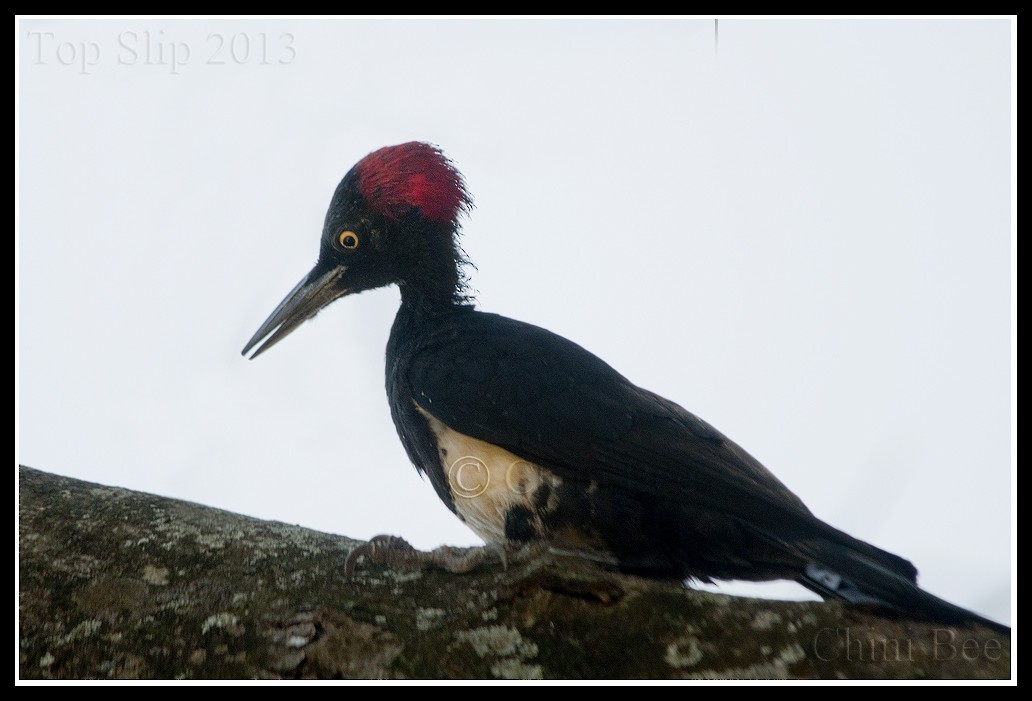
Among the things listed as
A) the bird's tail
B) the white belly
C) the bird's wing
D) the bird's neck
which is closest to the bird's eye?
the bird's neck

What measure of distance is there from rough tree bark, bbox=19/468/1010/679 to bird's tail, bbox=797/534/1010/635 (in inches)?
2.4

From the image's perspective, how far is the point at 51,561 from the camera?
200 cm

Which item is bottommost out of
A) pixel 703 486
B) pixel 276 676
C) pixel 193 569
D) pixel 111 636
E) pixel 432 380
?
pixel 276 676

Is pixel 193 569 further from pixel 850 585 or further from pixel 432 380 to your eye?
pixel 850 585

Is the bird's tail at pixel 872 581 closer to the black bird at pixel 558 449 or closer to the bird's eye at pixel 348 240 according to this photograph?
the black bird at pixel 558 449

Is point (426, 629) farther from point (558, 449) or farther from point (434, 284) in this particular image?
point (434, 284)

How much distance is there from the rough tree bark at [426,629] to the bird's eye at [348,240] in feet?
4.83

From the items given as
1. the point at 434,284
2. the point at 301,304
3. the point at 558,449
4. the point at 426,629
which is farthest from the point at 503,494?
the point at 301,304

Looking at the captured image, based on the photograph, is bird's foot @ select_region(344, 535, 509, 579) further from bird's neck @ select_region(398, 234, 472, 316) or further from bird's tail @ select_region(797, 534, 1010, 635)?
bird's neck @ select_region(398, 234, 472, 316)

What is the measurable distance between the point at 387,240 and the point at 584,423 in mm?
1152

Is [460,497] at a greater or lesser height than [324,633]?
greater

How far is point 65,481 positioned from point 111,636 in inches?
31.4

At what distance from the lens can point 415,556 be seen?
246cm

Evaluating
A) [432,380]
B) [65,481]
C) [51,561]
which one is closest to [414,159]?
[432,380]
